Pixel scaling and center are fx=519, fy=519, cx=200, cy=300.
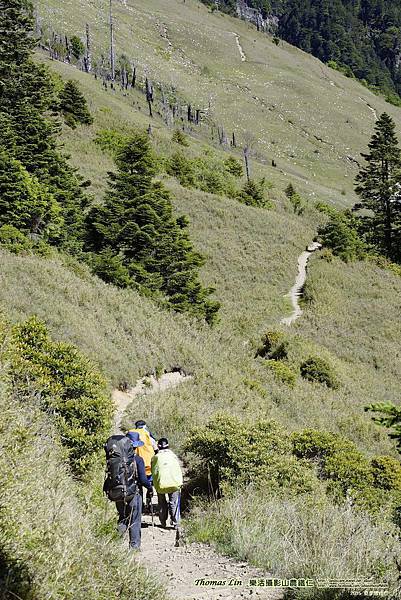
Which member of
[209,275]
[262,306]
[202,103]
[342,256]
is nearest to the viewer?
[262,306]

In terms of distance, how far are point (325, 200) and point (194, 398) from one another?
207ft

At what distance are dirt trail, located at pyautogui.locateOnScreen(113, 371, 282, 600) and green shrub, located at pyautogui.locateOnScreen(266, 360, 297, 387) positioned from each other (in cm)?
1153

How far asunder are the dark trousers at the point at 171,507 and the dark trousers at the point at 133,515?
1.31 metres

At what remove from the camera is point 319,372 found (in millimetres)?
21062

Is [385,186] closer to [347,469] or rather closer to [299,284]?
[299,284]

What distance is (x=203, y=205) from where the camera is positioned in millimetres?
Answer: 42812

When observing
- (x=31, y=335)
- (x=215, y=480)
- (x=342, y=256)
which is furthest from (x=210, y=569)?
(x=342, y=256)

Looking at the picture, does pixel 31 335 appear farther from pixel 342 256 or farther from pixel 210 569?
pixel 342 256

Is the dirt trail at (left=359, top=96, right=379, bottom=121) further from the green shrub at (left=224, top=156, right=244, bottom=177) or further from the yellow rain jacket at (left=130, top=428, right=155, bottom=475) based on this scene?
the yellow rain jacket at (left=130, top=428, right=155, bottom=475)

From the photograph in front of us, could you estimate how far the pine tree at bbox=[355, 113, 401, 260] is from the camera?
42.3 m

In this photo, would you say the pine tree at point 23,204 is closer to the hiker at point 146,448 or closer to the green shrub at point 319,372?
the green shrub at point 319,372

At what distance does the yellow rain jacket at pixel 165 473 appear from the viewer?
7574 millimetres

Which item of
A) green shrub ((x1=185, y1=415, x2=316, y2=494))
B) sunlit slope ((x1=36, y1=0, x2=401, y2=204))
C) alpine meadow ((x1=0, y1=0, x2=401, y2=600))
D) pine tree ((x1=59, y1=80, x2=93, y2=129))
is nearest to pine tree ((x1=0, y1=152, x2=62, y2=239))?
alpine meadow ((x1=0, y1=0, x2=401, y2=600))

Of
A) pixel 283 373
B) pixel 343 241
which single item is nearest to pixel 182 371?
pixel 283 373
